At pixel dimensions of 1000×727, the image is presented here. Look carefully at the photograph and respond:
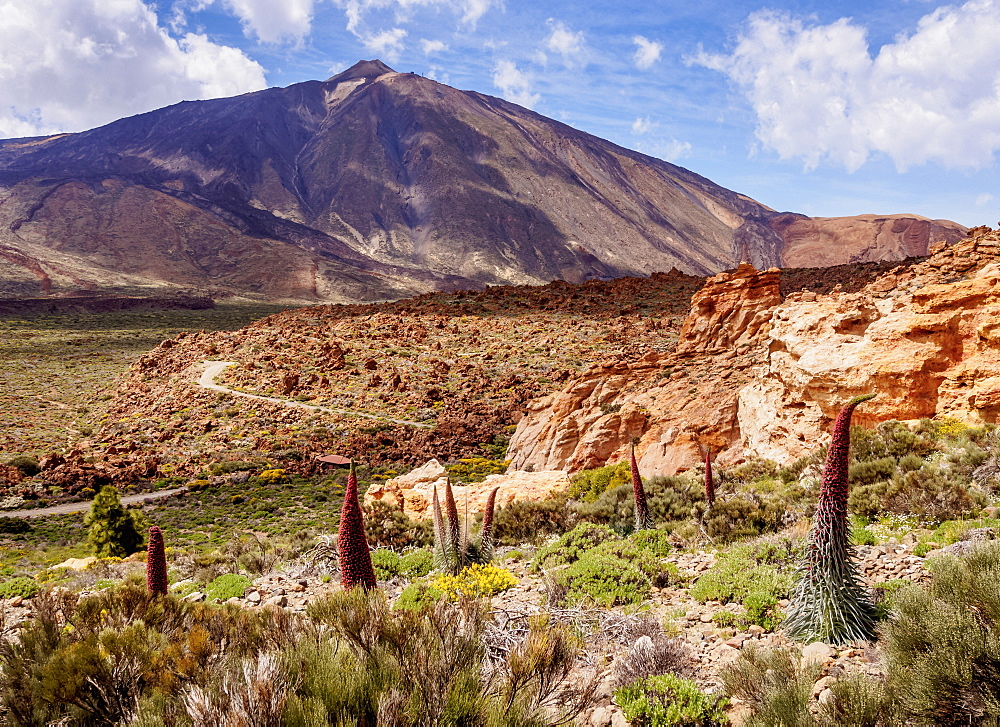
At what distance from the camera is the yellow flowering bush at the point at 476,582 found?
6027mm

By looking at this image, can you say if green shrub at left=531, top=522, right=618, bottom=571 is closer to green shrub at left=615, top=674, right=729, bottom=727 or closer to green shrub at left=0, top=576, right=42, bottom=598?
green shrub at left=615, top=674, right=729, bottom=727

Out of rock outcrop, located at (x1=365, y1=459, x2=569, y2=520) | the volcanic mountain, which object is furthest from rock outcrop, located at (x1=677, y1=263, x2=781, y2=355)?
the volcanic mountain

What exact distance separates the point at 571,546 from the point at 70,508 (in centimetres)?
2232

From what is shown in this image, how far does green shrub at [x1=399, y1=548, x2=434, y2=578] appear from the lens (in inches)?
302

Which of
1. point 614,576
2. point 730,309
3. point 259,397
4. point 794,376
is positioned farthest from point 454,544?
point 259,397

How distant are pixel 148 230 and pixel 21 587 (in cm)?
13953

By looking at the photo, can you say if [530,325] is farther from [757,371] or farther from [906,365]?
[906,365]

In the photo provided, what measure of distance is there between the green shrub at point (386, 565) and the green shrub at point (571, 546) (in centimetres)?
197

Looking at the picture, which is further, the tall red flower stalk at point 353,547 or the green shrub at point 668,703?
the tall red flower stalk at point 353,547

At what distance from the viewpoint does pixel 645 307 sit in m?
36.8

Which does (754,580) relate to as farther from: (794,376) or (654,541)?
(794,376)

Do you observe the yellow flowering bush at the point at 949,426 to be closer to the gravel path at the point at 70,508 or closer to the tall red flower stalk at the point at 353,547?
the tall red flower stalk at the point at 353,547

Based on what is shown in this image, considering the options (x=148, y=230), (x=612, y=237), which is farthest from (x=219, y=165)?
(x=612, y=237)

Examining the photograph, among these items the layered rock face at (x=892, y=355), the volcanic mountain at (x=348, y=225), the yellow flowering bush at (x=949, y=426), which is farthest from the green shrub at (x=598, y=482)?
the volcanic mountain at (x=348, y=225)
